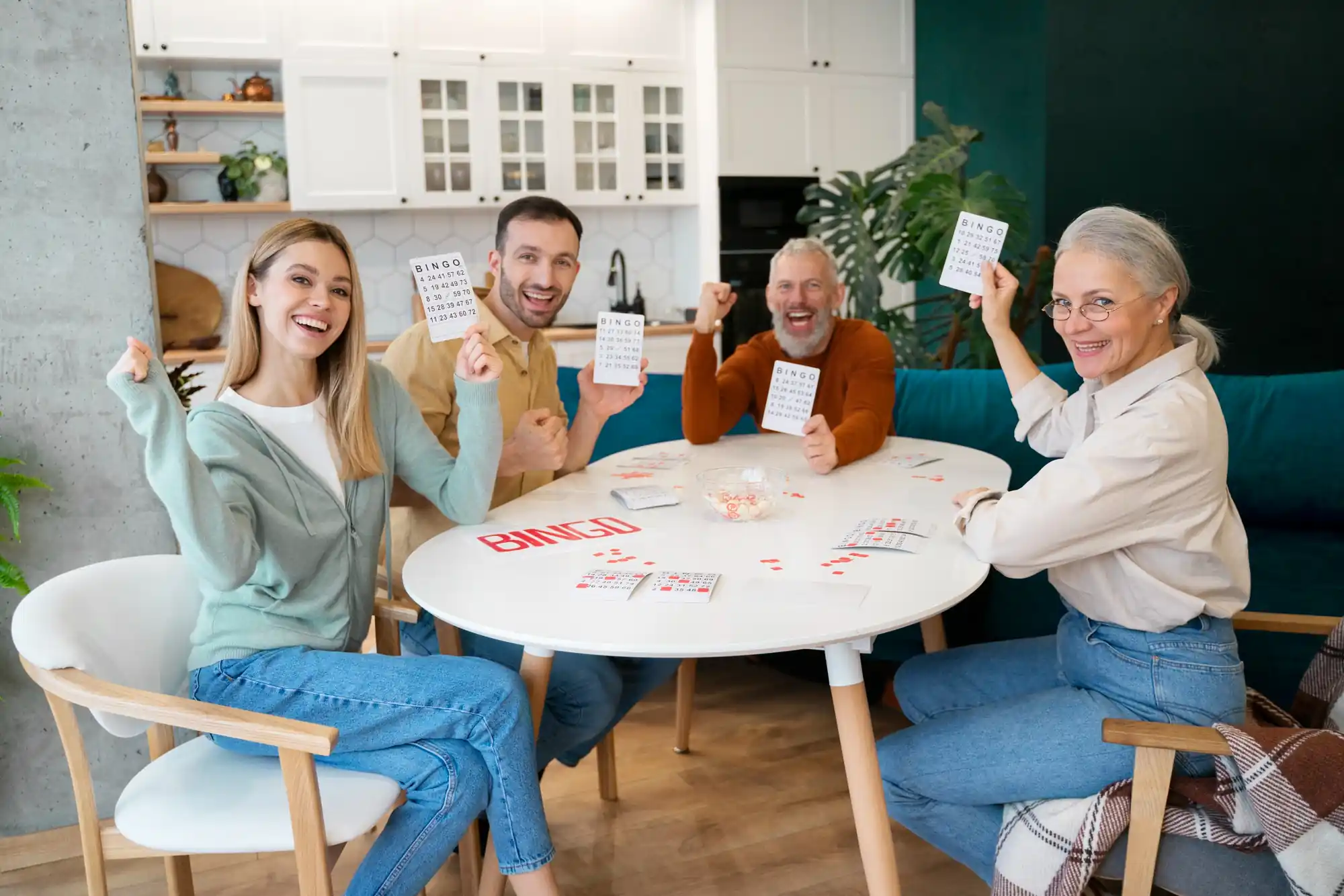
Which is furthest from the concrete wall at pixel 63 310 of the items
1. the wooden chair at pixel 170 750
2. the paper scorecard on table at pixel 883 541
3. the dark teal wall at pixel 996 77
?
the dark teal wall at pixel 996 77

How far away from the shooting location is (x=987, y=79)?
4855mm

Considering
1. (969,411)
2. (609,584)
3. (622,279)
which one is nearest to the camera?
(609,584)

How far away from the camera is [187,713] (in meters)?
1.35

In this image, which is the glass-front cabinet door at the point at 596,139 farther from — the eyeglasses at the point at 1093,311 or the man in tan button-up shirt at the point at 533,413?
the eyeglasses at the point at 1093,311

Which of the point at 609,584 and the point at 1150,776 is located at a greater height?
the point at 609,584

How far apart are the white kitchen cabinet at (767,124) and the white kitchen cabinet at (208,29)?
203 centimetres

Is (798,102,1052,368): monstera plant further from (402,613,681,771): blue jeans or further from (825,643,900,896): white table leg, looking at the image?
(825,643,900,896): white table leg

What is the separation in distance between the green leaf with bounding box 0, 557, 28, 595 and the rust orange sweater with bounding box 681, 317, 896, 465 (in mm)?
1438

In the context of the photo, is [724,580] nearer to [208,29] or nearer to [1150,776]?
[1150,776]

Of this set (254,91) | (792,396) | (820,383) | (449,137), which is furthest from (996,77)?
(254,91)

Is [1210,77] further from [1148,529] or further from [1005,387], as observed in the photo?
[1148,529]

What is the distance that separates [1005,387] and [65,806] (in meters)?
2.52

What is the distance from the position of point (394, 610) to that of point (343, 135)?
11.4 feet

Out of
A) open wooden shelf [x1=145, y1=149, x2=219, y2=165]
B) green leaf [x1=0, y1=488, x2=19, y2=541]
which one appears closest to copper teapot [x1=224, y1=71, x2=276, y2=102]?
open wooden shelf [x1=145, y1=149, x2=219, y2=165]
